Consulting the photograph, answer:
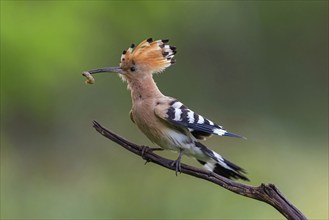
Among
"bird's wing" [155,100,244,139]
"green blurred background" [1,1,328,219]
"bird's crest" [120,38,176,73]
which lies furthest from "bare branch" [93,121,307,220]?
"green blurred background" [1,1,328,219]

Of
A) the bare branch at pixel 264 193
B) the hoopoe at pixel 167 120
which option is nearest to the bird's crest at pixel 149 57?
the hoopoe at pixel 167 120

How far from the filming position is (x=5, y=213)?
12.0 feet

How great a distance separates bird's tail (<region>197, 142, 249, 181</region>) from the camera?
1.80 metres

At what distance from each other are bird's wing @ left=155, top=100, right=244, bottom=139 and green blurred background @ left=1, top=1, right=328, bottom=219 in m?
1.78

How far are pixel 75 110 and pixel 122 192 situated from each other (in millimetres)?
1154

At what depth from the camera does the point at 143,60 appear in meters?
1.91

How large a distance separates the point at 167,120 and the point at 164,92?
323 centimetres

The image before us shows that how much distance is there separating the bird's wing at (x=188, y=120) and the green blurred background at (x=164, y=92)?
5.84ft

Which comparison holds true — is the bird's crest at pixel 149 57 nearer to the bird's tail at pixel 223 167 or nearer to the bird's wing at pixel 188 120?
the bird's wing at pixel 188 120

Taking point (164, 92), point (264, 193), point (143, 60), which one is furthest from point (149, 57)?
point (164, 92)

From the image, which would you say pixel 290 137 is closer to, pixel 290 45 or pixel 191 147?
pixel 290 45

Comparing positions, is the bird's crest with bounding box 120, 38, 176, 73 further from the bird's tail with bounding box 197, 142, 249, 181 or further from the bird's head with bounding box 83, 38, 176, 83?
the bird's tail with bounding box 197, 142, 249, 181

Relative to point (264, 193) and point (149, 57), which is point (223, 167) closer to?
point (149, 57)

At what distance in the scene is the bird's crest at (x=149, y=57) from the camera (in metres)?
1.80
